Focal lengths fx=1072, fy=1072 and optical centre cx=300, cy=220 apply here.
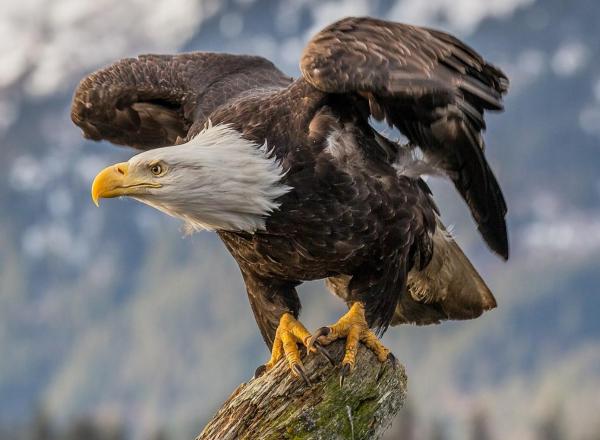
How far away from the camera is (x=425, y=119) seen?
17.5 ft

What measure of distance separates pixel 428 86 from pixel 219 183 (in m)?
1.09

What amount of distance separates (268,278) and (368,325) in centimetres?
63

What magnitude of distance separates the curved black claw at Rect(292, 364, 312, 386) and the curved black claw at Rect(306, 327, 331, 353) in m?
0.23

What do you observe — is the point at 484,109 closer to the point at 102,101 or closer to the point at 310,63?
the point at 310,63

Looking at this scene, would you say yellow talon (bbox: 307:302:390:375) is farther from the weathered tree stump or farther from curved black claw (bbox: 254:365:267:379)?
curved black claw (bbox: 254:365:267:379)

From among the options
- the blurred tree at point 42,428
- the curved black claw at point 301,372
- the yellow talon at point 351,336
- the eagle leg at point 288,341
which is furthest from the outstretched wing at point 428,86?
the blurred tree at point 42,428

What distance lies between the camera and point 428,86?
4.98 meters

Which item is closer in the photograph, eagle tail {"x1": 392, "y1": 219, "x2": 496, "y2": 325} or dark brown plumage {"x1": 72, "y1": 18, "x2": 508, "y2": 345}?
dark brown plumage {"x1": 72, "y1": 18, "x2": 508, "y2": 345}

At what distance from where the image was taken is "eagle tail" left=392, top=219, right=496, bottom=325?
21.4 ft

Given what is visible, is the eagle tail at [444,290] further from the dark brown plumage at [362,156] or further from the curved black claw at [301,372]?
the curved black claw at [301,372]

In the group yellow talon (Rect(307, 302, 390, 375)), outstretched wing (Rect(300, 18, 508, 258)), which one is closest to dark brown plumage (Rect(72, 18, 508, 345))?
outstretched wing (Rect(300, 18, 508, 258))

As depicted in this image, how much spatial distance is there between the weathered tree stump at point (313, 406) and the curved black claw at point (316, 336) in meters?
0.17

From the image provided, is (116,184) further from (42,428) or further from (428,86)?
(42,428)

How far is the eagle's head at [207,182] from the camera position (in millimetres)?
5059
